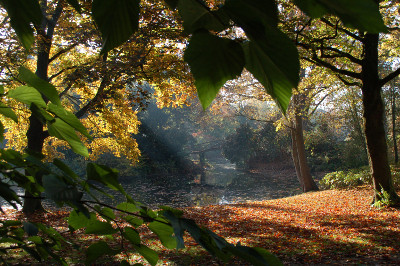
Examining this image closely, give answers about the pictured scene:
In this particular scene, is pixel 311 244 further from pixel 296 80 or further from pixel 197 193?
pixel 197 193

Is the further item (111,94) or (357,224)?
(111,94)

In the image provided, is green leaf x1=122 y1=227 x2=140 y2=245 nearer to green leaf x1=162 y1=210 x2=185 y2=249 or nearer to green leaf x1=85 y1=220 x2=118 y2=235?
green leaf x1=85 y1=220 x2=118 y2=235

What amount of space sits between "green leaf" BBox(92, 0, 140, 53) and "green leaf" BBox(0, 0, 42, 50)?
13 centimetres

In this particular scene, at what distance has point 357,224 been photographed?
6621 millimetres

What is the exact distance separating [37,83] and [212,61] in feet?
1.23

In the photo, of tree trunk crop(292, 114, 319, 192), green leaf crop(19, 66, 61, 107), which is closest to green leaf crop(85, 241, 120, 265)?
green leaf crop(19, 66, 61, 107)

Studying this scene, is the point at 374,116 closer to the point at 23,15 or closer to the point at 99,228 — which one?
the point at 99,228

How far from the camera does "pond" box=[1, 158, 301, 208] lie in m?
14.9

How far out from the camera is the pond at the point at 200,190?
14930 millimetres

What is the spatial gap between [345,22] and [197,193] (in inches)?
698

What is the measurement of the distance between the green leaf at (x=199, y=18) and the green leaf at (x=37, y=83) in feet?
1.09

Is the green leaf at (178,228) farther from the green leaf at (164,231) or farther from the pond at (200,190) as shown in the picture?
the pond at (200,190)

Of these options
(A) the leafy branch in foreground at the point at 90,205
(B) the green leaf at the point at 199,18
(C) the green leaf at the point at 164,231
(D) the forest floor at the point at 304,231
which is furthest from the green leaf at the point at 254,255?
(D) the forest floor at the point at 304,231

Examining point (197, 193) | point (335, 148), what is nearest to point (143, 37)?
point (197, 193)
